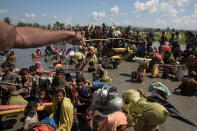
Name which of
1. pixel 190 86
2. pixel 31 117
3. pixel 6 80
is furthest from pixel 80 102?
pixel 190 86

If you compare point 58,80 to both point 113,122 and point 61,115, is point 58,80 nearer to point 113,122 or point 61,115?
point 61,115

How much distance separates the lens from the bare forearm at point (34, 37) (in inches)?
44.4

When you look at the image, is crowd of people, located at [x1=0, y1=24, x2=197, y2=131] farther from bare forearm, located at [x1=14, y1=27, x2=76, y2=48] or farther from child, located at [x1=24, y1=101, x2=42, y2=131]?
bare forearm, located at [x1=14, y1=27, x2=76, y2=48]

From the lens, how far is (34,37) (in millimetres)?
1173

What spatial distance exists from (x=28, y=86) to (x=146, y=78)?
19.7 feet

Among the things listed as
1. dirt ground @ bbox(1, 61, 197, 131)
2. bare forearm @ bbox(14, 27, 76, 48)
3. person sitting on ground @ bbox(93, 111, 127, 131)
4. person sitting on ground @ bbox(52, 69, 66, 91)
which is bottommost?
dirt ground @ bbox(1, 61, 197, 131)

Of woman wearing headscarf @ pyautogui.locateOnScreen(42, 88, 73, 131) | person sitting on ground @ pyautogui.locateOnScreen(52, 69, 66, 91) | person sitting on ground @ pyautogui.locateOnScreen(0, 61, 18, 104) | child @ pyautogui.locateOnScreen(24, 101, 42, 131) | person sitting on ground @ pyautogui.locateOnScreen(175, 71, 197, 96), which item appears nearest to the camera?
woman wearing headscarf @ pyautogui.locateOnScreen(42, 88, 73, 131)

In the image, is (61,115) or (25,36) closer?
(25,36)

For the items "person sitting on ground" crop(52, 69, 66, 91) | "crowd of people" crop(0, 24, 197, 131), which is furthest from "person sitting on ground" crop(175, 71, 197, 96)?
"person sitting on ground" crop(52, 69, 66, 91)

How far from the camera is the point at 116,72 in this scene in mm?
10500

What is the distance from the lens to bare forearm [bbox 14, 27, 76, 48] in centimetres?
113

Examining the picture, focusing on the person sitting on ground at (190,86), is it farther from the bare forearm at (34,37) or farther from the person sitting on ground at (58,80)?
the bare forearm at (34,37)

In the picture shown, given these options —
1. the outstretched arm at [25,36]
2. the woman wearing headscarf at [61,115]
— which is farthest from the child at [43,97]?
the outstretched arm at [25,36]

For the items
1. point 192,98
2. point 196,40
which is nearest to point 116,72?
point 192,98
